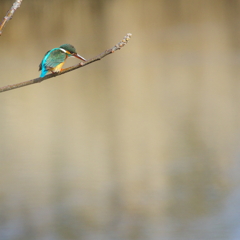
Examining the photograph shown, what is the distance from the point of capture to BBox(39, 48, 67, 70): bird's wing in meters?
0.75

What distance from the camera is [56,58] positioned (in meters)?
0.76

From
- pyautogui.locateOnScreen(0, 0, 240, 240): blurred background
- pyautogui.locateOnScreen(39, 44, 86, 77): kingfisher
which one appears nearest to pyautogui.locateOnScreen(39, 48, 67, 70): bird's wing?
pyautogui.locateOnScreen(39, 44, 86, 77): kingfisher

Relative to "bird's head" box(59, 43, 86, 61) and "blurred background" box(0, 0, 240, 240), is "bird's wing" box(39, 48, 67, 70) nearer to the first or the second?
"bird's head" box(59, 43, 86, 61)

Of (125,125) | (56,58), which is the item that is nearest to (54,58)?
(56,58)

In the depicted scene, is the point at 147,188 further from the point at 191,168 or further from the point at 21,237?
the point at 21,237

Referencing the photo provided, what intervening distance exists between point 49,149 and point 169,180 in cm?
91

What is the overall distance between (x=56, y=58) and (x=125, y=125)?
2110 mm

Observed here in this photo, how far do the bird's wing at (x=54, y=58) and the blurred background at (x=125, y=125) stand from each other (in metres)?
1.68

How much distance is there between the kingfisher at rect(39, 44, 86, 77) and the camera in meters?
0.74

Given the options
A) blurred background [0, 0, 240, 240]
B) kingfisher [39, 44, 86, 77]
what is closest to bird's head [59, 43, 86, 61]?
kingfisher [39, 44, 86, 77]

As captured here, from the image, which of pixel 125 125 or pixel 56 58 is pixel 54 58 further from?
pixel 125 125

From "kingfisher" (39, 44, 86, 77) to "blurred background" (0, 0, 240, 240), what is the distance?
5.50 feet

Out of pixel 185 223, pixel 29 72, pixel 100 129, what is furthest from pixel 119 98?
pixel 185 223

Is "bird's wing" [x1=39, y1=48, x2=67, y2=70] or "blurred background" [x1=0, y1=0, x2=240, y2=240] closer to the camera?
"bird's wing" [x1=39, y1=48, x2=67, y2=70]
